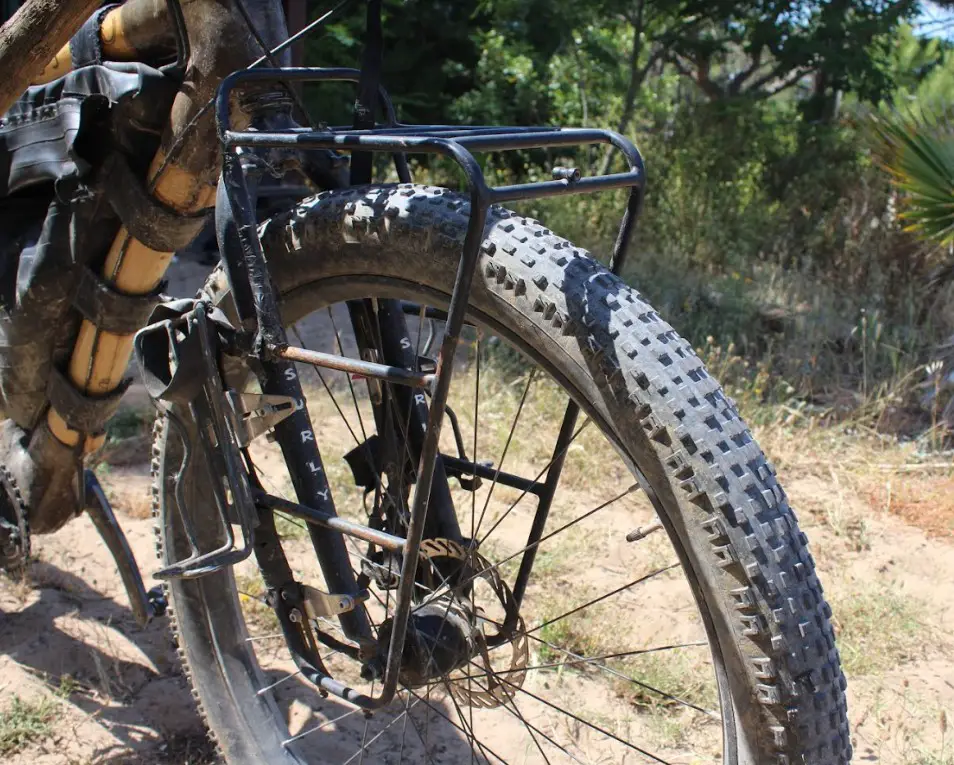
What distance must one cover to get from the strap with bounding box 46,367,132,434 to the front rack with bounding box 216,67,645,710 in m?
0.64

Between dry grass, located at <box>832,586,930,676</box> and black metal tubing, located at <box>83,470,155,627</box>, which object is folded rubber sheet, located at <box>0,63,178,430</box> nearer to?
black metal tubing, located at <box>83,470,155,627</box>

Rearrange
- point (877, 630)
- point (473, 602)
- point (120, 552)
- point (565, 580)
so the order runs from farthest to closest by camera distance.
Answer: point (565, 580)
point (877, 630)
point (120, 552)
point (473, 602)

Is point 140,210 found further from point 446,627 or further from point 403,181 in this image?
point 446,627

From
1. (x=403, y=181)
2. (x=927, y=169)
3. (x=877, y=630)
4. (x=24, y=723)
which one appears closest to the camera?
(x=403, y=181)

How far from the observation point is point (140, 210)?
1.73 metres

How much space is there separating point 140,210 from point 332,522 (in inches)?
27.1

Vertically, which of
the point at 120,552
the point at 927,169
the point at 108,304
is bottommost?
the point at 120,552

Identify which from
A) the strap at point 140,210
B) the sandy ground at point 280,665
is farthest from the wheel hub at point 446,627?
the strap at point 140,210

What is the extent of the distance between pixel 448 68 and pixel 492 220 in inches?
269

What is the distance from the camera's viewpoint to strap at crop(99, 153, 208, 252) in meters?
1.73

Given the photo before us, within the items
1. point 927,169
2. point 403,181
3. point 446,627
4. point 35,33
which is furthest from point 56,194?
point 927,169

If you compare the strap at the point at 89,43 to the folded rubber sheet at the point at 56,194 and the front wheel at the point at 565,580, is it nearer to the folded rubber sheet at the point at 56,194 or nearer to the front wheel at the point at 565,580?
the folded rubber sheet at the point at 56,194

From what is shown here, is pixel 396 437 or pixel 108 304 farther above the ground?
pixel 108 304

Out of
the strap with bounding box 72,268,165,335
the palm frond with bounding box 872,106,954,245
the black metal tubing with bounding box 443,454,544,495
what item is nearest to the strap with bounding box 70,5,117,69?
the strap with bounding box 72,268,165,335
